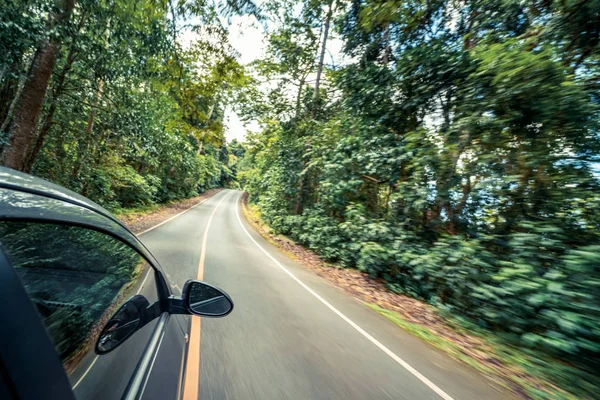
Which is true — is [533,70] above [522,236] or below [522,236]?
above

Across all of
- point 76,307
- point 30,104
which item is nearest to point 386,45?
point 30,104

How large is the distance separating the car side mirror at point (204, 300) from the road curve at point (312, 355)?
4.12 feet

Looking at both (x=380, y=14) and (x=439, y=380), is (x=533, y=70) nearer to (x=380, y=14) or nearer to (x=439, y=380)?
(x=380, y=14)

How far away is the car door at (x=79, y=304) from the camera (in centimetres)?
66

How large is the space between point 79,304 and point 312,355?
120 inches

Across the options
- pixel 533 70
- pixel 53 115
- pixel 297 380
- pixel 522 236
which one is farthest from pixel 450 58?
pixel 53 115

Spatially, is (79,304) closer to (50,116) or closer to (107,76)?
(107,76)

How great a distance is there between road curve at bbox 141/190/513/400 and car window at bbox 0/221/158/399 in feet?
5.47

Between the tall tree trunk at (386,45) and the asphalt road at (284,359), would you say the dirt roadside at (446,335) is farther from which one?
the tall tree trunk at (386,45)

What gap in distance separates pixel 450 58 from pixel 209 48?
5927 millimetres

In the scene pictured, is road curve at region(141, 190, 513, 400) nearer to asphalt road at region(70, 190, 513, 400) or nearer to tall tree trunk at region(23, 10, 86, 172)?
asphalt road at region(70, 190, 513, 400)

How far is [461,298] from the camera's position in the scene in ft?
17.7

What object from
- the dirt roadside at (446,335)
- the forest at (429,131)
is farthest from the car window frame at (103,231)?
the forest at (429,131)

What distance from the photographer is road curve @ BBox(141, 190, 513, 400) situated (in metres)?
2.76
